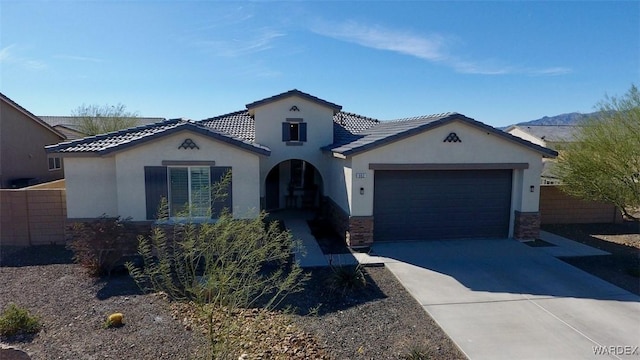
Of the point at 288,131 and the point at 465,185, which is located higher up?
the point at 288,131

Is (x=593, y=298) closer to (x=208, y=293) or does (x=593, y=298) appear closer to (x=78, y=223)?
(x=208, y=293)

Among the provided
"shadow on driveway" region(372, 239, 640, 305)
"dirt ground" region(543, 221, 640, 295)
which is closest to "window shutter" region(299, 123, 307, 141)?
"shadow on driveway" region(372, 239, 640, 305)

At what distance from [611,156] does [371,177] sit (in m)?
8.12

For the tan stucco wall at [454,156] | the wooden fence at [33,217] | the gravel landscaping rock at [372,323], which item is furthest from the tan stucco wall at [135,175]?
the gravel landscaping rock at [372,323]

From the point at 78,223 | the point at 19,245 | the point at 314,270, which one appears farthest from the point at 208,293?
the point at 19,245

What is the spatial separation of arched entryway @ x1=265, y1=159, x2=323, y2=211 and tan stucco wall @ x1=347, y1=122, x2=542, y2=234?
6.62 meters

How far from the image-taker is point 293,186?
760 inches

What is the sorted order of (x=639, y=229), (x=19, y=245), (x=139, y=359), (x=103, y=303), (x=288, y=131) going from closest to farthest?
(x=139, y=359) → (x=103, y=303) → (x=19, y=245) → (x=639, y=229) → (x=288, y=131)

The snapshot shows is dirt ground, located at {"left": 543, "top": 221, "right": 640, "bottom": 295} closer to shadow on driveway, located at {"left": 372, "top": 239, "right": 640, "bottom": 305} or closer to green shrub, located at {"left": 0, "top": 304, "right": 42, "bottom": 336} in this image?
shadow on driveway, located at {"left": 372, "top": 239, "right": 640, "bottom": 305}

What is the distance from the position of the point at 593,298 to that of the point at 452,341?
4.39m

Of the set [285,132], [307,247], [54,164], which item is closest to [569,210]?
[307,247]

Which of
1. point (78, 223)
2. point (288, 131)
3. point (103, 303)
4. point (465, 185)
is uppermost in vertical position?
point (288, 131)

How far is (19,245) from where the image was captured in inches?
491

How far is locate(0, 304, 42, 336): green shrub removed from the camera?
6832mm
